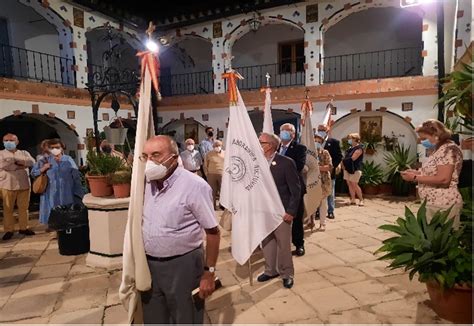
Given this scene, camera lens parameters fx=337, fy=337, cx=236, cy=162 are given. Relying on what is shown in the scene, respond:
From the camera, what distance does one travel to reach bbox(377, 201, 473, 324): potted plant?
8.98ft

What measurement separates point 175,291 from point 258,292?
1594 millimetres

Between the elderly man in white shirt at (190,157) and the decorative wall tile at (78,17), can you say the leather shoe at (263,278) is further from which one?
the decorative wall tile at (78,17)

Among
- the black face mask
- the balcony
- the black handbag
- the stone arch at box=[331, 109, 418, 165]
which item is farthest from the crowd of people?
the balcony

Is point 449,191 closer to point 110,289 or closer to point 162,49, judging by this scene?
point 110,289

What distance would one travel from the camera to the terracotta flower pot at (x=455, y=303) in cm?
277

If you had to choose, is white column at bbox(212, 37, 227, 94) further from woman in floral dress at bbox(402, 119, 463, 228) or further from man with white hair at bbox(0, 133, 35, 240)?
woman in floral dress at bbox(402, 119, 463, 228)

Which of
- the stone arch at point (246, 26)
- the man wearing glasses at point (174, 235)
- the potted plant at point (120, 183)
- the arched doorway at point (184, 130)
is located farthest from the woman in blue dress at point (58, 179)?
the stone arch at point (246, 26)

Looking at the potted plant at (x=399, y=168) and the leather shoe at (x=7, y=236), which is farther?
the potted plant at (x=399, y=168)

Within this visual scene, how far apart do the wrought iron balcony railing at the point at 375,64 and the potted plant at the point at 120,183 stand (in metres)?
9.51

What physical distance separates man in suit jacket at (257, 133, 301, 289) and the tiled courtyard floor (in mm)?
175

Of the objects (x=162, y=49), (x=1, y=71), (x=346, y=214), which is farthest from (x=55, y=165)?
(x=162, y=49)

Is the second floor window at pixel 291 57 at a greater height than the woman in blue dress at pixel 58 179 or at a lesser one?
greater

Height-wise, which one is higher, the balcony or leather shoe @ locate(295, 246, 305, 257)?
the balcony

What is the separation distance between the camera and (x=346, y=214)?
6961mm
